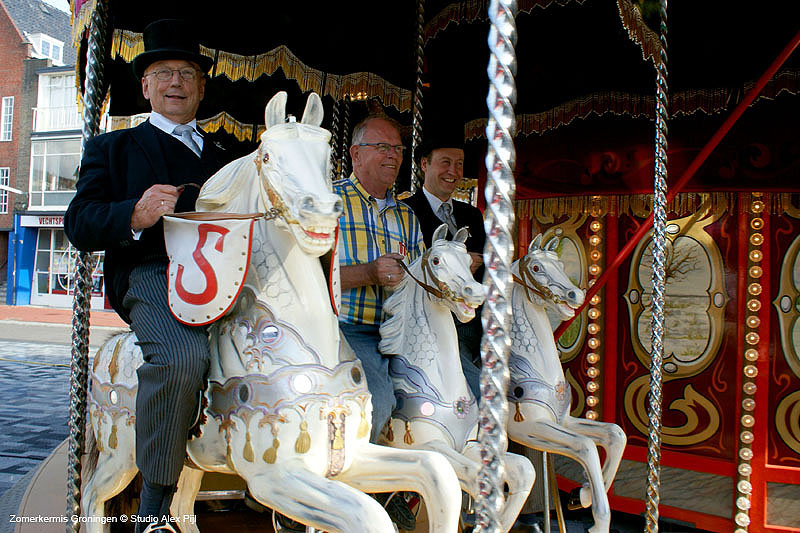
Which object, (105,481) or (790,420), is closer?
(105,481)

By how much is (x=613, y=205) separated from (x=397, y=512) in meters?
3.05

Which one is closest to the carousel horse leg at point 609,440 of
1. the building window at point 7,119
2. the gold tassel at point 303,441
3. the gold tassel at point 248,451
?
the gold tassel at point 303,441

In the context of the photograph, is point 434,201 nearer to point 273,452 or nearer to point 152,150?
point 152,150

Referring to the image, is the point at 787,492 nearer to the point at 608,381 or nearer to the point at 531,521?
the point at 608,381

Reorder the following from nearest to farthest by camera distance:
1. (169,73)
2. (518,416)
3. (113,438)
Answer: (113,438) → (169,73) → (518,416)

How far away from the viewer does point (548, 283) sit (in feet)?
11.3

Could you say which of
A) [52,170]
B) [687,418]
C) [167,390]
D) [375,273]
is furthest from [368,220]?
[52,170]

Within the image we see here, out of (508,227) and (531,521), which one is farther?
(531,521)

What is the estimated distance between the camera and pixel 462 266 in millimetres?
2775

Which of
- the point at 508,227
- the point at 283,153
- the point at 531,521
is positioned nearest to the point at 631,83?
the point at 531,521

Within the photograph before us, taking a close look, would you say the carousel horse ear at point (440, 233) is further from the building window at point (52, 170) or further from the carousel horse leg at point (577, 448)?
the building window at point (52, 170)

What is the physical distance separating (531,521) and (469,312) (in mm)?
1692

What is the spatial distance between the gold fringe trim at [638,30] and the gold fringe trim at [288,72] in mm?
1954

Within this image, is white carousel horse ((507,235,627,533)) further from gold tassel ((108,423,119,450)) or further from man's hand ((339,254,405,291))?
gold tassel ((108,423,119,450))
